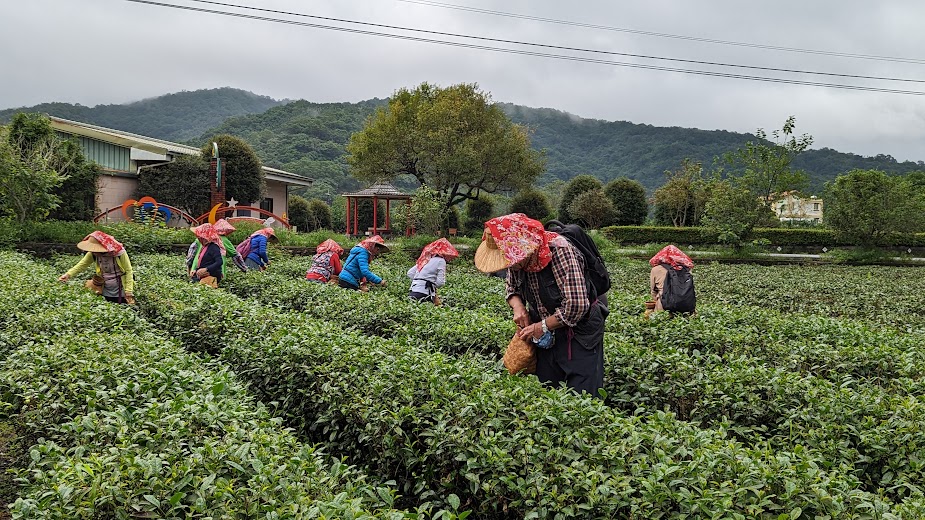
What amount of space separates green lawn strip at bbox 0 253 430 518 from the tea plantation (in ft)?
0.04

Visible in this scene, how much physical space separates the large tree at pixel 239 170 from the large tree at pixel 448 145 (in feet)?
15.2

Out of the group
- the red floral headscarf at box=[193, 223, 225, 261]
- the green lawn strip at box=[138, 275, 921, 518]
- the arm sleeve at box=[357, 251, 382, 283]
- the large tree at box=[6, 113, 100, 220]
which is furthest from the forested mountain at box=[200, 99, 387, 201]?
the green lawn strip at box=[138, 275, 921, 518]

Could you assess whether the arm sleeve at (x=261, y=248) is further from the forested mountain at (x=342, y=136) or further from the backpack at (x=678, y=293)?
the forested mountain at (x=342, y=136)

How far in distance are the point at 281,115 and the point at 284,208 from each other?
26291mm

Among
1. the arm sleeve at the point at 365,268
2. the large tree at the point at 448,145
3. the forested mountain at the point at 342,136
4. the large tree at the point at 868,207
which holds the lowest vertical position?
the arm sleeve at the point at 365,268

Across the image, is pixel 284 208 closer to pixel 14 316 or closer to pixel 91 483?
pixel 14 316

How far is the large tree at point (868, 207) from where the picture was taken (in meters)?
24.3

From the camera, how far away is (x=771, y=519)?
2.54 m

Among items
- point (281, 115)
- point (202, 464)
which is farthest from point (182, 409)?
point (281, 115)

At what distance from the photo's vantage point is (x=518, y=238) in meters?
4.15

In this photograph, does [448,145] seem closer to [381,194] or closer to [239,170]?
[381,194]

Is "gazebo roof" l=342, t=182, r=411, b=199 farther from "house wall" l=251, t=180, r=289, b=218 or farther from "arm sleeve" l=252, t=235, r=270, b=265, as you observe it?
"arm sleeve" l=252, t=235, r=270, b=265

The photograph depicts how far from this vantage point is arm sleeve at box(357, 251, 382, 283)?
940 cm

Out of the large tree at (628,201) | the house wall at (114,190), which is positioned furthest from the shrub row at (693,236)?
the house wall at (114,190)
